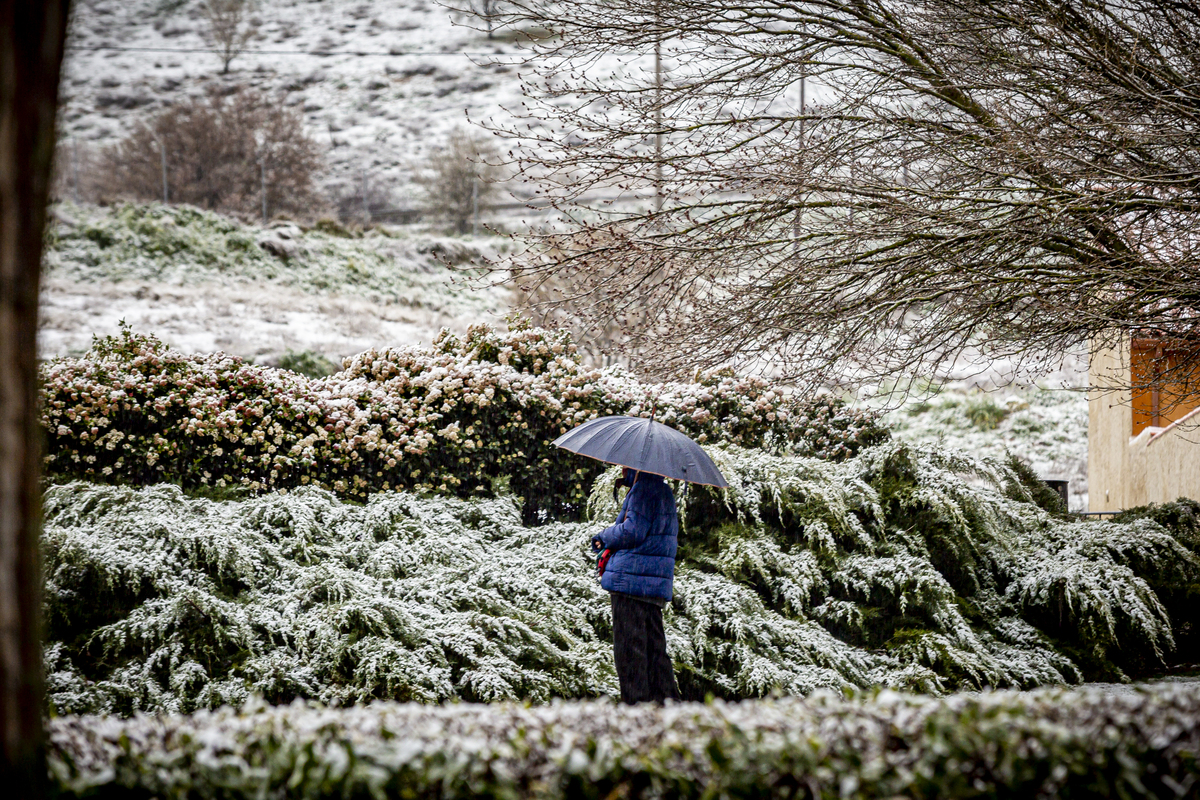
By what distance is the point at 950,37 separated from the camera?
6.42 m

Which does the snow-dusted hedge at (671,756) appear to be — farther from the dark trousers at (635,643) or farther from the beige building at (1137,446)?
the beige building at (1137,446)

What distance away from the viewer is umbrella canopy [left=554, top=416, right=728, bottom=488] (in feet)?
13.7

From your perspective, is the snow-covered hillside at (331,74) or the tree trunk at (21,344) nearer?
the tree trunk at (21,344)

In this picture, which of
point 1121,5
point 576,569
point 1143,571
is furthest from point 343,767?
point 1121,5

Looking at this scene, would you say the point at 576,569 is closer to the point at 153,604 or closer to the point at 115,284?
the point at 153,604

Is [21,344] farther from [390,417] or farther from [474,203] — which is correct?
[474,203]

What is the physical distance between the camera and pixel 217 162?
86.3 ft

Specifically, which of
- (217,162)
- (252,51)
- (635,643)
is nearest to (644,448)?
(635,643)

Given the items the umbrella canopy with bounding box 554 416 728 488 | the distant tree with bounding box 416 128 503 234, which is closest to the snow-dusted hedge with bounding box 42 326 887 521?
the umbrella canopy with bounding box 554 416 728 488

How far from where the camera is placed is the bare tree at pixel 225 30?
38.2 m

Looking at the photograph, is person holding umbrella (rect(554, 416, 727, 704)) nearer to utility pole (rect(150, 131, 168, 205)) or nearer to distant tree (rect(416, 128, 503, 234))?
utility pole (rect(150, 131, 168, 205))

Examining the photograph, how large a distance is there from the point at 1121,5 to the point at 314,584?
6.70 meters

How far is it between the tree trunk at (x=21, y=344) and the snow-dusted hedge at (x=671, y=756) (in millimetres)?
377

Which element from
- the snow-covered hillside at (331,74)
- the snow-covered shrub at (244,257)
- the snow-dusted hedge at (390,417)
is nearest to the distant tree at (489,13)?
the snow-dusted hedge at (390,417)
